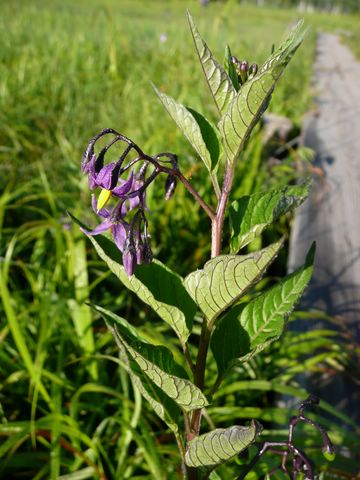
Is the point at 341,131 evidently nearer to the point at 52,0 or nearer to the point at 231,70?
the point at 231,70

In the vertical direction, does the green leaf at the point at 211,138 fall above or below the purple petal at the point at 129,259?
above

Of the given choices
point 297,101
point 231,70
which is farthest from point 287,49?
point 297,101

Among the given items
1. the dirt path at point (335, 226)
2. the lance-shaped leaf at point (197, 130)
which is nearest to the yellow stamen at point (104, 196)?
the lance-shaped leaf at point (197, 130)

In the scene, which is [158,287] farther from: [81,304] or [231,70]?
[81,304]

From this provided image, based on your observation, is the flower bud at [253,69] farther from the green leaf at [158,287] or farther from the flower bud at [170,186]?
the green leaf at [158,287]

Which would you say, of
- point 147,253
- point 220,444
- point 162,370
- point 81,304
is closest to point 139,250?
point 147,253

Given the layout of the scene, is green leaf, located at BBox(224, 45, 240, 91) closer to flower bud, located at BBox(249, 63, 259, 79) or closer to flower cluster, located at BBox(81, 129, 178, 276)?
flower bud, located at BBox(249, 63, 259, 79)
